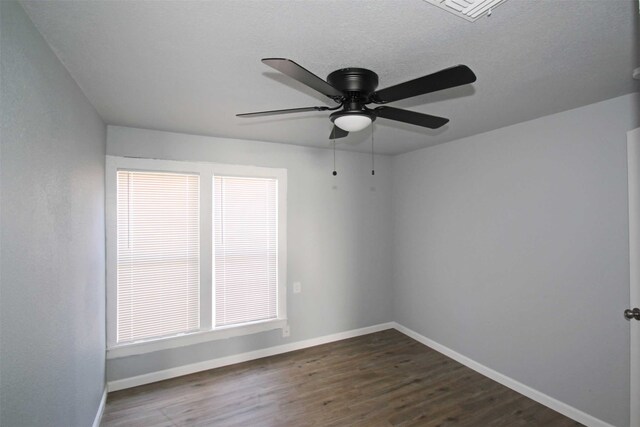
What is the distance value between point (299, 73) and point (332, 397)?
268 cm

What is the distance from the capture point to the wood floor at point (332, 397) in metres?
2.41

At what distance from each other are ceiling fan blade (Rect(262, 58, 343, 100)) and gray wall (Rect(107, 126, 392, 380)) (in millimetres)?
2137

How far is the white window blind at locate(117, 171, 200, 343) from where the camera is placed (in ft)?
9.41

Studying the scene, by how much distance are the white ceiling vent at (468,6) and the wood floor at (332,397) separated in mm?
2728

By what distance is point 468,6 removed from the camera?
1184mm

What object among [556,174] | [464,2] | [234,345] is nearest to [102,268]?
[234,345]

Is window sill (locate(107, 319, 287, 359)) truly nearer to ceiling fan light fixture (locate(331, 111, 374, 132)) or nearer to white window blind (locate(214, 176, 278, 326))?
white window blind (locate(214, 176, 278, 326))

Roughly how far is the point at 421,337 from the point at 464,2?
3.70m

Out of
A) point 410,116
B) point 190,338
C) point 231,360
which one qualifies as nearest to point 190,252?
point 190,338

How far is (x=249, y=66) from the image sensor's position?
1.70m

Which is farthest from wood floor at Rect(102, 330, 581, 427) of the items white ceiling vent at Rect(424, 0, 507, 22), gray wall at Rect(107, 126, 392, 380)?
white ceiling vent at Rect(424, 0, 507, 22)

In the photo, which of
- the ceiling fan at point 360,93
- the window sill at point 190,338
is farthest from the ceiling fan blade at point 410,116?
the window sill at point 190,338

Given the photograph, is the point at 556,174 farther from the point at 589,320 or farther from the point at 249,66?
the point at 249,66

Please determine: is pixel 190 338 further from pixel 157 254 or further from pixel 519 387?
pixel 519 387
